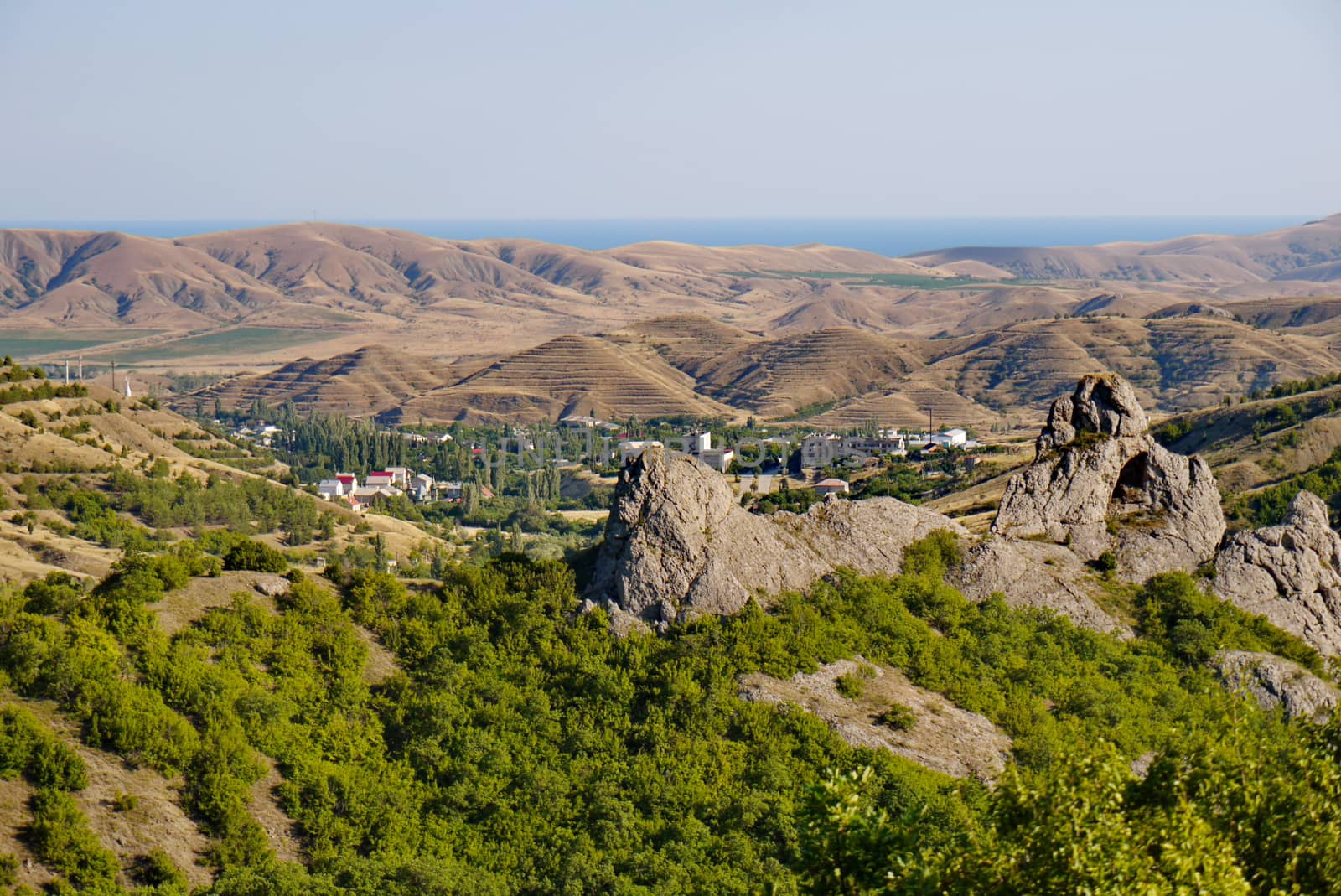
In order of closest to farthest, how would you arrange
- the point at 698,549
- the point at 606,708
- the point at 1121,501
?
the point at 606,708, the point at 698,549, the point at 1121,501

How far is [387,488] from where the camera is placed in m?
119

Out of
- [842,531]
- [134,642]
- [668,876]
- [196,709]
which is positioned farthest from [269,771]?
[842,531]

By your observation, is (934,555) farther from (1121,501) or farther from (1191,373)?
(1191,373)

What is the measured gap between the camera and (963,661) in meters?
37.1

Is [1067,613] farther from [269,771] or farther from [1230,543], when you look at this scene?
[269,771]

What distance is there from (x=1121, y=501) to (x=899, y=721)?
1429 cm

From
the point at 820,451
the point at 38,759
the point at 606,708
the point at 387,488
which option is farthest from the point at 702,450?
the point at 38,759

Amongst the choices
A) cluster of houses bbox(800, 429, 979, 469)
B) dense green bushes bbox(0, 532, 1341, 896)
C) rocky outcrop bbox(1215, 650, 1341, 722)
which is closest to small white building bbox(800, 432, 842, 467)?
cluster of houses bbox(800, 429, 979, 469)

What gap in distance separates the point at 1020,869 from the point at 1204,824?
2512mm

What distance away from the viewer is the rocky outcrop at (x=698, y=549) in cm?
3691

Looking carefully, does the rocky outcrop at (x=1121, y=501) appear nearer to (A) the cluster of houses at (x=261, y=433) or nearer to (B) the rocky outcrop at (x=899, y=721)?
(B) the rocky outcrop at (x=899, y=721)

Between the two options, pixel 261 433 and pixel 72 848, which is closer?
pixel 72 848

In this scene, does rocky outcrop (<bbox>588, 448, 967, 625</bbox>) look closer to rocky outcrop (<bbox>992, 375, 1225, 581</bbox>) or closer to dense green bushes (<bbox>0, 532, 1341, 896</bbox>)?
dense green bushes (<bbox>0, 532, 1341, 896</bbox>)

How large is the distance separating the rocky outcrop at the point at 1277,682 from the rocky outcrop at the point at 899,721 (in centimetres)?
807
